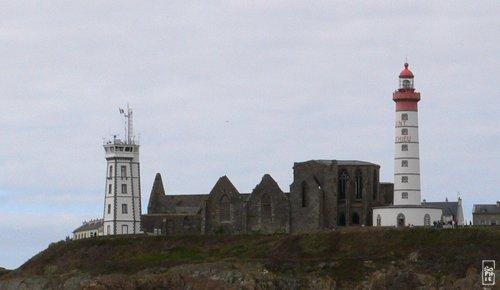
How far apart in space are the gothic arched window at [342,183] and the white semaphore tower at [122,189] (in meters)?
17.4

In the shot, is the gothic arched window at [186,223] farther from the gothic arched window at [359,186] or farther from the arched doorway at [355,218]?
the gothic arched window at [359,186]

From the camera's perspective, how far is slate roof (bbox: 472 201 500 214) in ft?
304

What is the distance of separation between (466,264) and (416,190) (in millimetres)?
13581

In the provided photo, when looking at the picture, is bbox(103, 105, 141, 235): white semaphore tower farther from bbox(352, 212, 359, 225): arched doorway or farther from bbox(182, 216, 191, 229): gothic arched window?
bbox(352, 212, 359, 225): arched doorway

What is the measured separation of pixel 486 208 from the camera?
3684 inches

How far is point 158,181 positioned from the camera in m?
98.8

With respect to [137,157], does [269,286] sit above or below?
below

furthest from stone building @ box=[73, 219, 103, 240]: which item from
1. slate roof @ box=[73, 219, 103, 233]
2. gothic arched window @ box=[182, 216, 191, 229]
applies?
gothic arched window @ box=[182, 216, 191, 229]

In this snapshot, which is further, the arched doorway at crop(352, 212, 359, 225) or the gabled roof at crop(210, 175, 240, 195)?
the gabled roof at crop(210, 175, 240, 195)

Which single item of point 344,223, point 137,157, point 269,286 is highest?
point 137,157

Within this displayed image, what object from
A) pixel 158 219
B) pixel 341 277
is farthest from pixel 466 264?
pixel 158 219

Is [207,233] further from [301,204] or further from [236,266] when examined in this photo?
[236,266]

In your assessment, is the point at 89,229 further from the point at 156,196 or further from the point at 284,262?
the point at 284,262

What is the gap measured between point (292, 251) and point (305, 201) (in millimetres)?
10162
